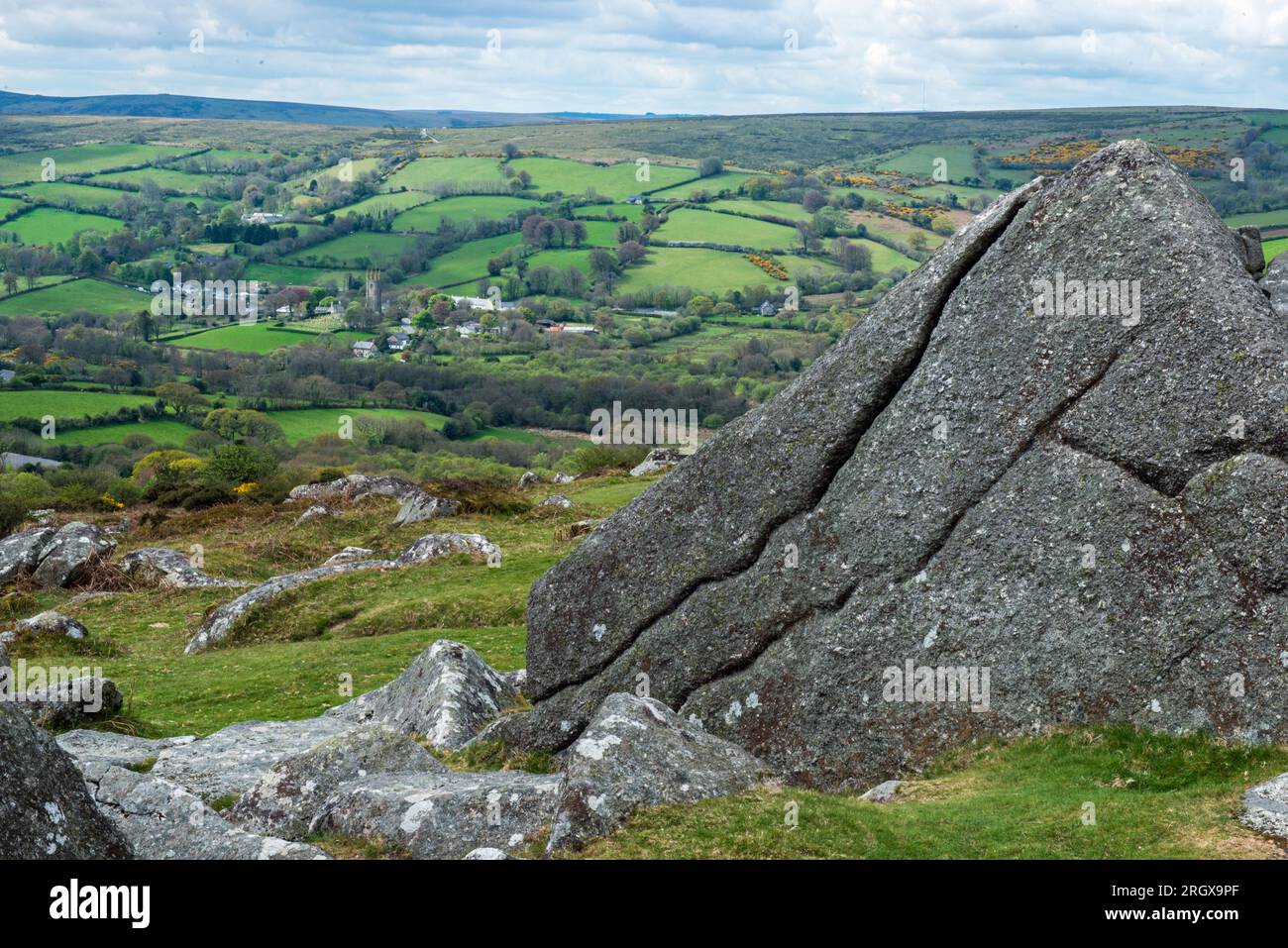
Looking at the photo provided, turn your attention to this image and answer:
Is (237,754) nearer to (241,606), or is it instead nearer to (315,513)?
(241,606)

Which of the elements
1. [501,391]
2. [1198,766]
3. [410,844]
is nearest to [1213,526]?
[1198,766]

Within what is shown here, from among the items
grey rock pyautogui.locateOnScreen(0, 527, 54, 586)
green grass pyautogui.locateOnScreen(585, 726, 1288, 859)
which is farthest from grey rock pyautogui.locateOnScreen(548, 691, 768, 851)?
grey rock pyautogui.locateOnScreen(0, 527, 54, 586)

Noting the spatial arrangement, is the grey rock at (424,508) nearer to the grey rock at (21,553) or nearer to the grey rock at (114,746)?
the grey rock at (21,553)

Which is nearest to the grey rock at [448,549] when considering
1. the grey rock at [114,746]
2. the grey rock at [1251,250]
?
the grey rock at [114,746]

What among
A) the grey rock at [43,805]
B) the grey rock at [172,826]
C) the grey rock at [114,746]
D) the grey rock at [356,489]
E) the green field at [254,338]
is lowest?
the grey rock at [114,746]

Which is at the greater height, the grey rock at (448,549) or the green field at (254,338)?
the green field at (254,338)

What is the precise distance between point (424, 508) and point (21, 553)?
18.5 metres

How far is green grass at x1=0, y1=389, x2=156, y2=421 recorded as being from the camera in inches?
4961

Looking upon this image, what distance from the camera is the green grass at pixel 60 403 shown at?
12600cm

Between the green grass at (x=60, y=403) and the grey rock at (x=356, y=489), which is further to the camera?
the green grass at (x=60, y=403)

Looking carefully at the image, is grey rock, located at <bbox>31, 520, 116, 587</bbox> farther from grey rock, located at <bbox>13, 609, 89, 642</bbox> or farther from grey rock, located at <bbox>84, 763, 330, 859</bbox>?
grey rock, located at <bbox>84, 763, 330, 859</bbox>

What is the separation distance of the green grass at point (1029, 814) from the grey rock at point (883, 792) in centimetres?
31

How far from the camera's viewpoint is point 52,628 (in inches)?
1501
